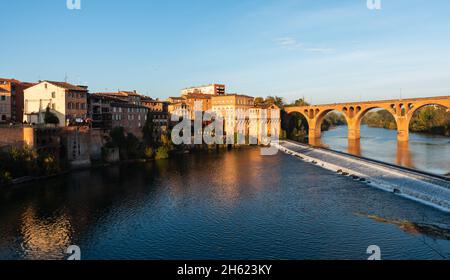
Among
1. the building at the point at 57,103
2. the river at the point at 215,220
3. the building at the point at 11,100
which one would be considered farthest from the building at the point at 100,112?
the river at the point at 215,220

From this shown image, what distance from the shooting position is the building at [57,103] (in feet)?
140

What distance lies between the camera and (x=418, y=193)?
2652 cm

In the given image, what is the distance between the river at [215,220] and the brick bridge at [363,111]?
39.9 m

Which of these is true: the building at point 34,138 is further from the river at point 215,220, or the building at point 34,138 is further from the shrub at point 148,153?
the shrub at point 148,153

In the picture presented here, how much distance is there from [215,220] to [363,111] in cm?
6528

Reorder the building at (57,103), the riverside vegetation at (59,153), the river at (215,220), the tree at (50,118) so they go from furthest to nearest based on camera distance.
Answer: the building at (57,103) < the tree at (50,118) < the riverside vegetation at (59,153) < the river at (215,220)

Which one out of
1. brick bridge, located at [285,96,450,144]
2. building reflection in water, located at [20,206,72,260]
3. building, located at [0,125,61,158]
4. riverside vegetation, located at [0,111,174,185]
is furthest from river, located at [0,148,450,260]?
brick bridge, located at [285,96,450,144]

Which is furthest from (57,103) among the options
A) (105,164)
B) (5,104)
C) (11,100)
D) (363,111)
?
(363,111)

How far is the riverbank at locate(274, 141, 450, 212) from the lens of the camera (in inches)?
1003

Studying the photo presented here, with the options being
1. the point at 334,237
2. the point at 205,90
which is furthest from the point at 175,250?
the point at 205,90

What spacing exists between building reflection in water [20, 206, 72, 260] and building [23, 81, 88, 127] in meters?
21.5
